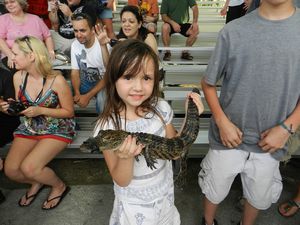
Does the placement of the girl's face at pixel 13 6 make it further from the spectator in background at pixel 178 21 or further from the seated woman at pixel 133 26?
the spectator in background at pixel 178 21

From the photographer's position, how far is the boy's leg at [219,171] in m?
1.83

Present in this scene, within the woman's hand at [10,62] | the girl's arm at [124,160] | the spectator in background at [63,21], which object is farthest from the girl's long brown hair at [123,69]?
the spectator in background at [63,21]

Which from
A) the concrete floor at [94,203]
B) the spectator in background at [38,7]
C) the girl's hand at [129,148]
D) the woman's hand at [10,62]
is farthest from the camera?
the spectator in background at [38,7]

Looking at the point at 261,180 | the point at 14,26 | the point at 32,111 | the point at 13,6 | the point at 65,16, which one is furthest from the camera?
the point at 65,16

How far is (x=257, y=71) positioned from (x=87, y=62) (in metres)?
1.88

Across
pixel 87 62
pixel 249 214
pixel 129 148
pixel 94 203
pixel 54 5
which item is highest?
pixel 54 5

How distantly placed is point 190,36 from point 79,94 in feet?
8.46

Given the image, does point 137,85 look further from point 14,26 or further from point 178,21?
point 178,21

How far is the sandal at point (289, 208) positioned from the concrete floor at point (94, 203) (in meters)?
0.04

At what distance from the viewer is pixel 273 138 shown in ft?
5.42

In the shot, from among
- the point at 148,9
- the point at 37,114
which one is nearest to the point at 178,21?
the point at 148,9

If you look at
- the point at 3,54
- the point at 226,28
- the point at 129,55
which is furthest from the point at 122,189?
the point at 3,54

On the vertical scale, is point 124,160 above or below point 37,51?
below

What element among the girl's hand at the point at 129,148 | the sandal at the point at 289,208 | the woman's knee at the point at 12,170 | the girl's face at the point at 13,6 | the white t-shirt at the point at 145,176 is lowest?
the sandal at the point at 289,208
